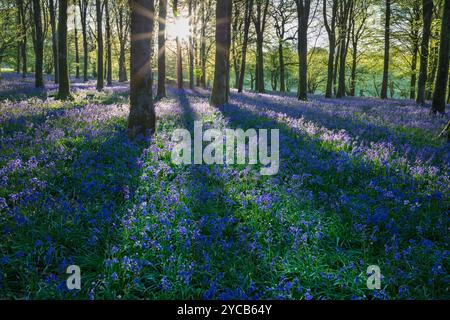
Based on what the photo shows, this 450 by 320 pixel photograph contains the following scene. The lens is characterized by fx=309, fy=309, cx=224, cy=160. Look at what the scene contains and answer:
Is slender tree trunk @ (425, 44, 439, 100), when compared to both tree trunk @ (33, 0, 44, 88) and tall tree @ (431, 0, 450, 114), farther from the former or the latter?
tree trunk @ (33, 0, 44, 88)

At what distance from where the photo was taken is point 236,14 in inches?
1240

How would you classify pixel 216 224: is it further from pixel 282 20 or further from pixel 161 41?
pixel 282 20

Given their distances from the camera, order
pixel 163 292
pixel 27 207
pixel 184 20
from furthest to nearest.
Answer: pixel 184 20 < pixel 27 207 < pixel 163 292

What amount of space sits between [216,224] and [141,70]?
19.2ft

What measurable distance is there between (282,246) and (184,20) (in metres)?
30.7

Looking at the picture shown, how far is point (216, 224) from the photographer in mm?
4031

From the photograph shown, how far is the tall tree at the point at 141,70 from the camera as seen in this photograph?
8.14 meters

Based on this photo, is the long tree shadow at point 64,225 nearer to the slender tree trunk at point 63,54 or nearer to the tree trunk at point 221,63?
the tree trunk at point 221,63

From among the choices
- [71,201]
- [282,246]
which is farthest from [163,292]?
[71,201]

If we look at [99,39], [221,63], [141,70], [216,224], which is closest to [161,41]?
[221,63]

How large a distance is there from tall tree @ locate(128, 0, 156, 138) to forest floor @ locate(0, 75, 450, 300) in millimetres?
1391

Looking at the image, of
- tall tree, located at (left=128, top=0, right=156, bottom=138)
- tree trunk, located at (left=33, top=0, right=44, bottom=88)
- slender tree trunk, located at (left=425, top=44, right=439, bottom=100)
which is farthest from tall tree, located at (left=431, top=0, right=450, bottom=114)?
tree trunk, located at (left=33, top=0, right=44, bottom=88)

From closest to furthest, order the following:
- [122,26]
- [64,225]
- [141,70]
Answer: [64,225] → [141,70] → [122,26]
